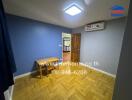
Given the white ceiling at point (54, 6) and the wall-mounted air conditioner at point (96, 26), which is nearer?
the white ceiling at point (54, 6)

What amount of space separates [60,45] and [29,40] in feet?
5.25

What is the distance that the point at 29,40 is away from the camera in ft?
8.79

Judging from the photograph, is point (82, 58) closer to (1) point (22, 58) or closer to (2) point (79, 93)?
(2) point (79, 93)

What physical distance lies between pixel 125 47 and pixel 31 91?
7.63 ft

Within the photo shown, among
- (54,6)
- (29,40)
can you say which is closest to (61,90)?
(29,40)

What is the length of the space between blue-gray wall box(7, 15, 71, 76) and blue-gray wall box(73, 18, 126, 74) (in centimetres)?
176

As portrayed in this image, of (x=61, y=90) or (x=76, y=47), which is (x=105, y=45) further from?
(x=61, y=90)

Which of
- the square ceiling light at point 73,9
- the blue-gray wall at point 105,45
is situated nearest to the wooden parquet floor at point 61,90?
the blue-gray wall at point 105,45

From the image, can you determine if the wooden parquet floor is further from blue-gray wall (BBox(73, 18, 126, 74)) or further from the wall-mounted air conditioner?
the wall-mounted air conditioner

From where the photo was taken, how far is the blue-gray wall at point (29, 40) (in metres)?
2.35

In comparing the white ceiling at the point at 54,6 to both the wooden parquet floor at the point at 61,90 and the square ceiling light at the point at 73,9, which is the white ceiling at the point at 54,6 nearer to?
the square ceiling light at the point at 73,9

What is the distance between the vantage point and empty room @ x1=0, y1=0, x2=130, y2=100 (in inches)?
67.6

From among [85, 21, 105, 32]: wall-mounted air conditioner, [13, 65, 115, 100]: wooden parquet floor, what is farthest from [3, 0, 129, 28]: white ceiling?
[13, 65, 115, 100]: wooden parquet floor

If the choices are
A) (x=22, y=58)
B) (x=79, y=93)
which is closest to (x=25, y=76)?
(x=22, y=58)
